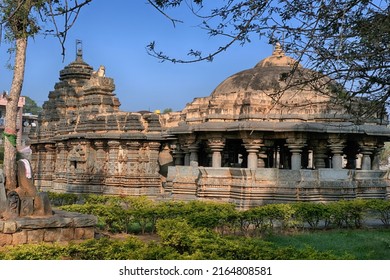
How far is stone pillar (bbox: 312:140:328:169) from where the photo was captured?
13.8 meters

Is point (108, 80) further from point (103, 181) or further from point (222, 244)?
point (222, 244)

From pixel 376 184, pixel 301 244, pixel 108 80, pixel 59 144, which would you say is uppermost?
pixel 108 80

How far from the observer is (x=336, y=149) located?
13.5 meters

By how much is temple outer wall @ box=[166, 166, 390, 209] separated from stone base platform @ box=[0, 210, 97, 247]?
5.29 meters

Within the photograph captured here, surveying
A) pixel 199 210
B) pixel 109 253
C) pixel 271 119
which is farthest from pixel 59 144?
pixel 109 253

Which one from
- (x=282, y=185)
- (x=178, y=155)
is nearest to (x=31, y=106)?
(x=178, y=155)

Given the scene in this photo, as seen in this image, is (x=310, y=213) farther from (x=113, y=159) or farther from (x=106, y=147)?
(x=106, y=147)

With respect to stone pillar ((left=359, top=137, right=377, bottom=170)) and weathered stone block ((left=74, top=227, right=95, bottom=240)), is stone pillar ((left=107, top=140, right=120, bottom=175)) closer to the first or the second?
stone pillar ((left=359, top=137, right=377, bottom=170))

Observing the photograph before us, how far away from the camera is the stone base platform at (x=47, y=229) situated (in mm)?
7262

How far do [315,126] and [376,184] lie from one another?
2148mm

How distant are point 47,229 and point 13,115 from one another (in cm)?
186

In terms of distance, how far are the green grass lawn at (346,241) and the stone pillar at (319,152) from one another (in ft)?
12.5


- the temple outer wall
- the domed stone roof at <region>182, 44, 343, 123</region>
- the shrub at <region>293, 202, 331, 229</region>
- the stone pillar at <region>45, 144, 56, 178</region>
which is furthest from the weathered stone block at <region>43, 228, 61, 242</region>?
the stone pillar at <region>45, 144, 56, 178</region>

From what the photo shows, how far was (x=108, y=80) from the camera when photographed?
2041cm
